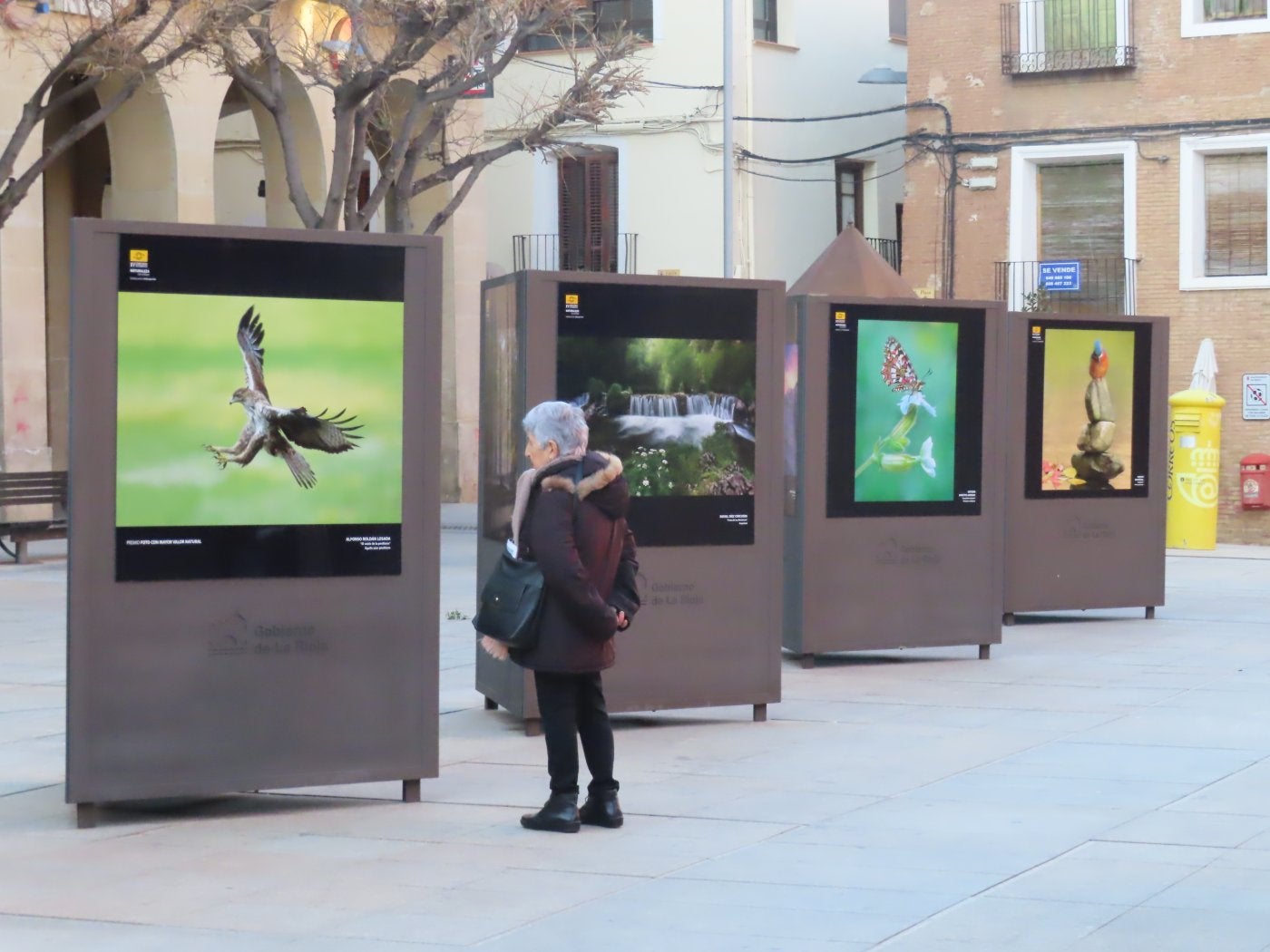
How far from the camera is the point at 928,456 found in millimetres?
12766

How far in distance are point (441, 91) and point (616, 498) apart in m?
12.7

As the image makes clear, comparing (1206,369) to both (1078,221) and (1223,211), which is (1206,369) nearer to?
(1223,211)

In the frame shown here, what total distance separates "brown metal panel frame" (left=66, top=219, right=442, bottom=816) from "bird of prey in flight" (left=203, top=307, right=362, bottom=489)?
213 mm

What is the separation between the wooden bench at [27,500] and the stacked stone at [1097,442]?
383 inches

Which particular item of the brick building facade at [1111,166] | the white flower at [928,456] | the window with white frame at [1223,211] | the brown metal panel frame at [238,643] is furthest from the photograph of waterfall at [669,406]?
the window with white frame at [1223,211]

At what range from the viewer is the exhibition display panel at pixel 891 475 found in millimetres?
12266

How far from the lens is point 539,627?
7.36 m

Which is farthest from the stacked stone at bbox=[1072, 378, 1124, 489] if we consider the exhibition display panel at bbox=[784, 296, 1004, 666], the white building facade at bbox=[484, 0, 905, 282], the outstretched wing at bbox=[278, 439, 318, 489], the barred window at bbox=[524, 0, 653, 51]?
the barred window at bbox=[524, 0, 653, 51]

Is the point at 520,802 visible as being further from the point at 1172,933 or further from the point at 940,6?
the point at 940,6

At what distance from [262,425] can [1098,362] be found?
29.4ft

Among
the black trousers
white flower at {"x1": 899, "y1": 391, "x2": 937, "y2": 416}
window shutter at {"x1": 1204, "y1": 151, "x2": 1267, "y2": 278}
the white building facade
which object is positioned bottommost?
the black trousers

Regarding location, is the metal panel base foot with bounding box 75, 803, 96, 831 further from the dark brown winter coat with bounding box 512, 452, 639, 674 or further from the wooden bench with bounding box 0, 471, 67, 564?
the wooden bench with bounding box 0, 471, 67, 564

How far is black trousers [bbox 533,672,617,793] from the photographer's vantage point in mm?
7430

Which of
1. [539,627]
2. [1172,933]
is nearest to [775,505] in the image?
[539,627]
